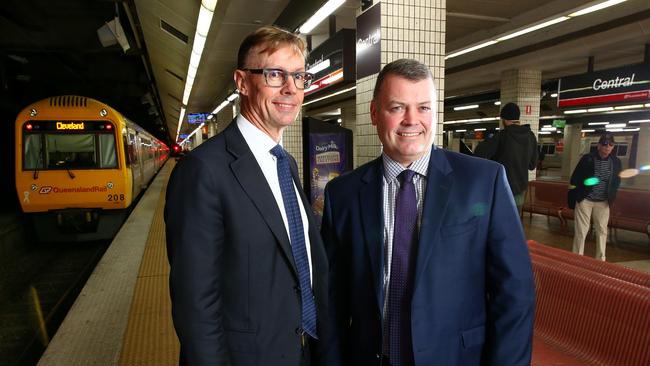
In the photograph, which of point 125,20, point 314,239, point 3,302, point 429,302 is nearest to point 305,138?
point 314,239

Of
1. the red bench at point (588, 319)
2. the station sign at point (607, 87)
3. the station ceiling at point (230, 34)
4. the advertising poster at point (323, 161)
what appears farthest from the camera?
the station sign at point (607, 87)

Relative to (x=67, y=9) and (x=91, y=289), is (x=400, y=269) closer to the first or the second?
(x=91, y=289)

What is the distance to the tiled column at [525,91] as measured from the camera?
39.9ft

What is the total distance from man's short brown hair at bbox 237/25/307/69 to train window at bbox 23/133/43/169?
799cm

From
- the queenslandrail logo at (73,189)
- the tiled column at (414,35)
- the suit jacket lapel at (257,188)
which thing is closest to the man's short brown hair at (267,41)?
the suit jacket lapel at (257,188)

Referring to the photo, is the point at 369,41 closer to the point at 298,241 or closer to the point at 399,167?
the point at 399,167

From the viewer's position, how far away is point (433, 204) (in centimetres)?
153

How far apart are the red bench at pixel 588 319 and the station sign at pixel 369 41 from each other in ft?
8.13

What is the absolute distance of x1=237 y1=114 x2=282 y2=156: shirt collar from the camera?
1597 mm

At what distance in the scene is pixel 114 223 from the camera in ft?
28.0

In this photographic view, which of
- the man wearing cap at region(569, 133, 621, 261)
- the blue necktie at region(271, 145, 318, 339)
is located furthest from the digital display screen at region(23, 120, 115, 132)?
the man wearing cap at region(569, 133, 621, 261)

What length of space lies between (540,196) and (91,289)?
9936 mm

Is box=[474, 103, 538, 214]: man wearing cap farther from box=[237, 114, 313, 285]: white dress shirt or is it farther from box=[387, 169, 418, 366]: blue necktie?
box=[237, 114, 313, 285]: white dress shirt

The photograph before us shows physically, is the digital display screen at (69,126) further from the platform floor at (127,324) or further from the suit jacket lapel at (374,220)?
the suit jacket lapel at (374,220)
